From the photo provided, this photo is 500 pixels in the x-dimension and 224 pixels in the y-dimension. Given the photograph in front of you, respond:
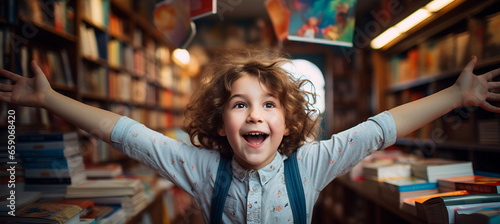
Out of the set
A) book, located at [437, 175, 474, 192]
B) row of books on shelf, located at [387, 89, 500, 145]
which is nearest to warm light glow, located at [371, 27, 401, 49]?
row of books on shelf, located at [387, 89, 500, 145]

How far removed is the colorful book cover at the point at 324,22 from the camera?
1200mm

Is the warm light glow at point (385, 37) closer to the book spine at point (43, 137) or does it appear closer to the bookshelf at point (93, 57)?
the bookshelf at point (93, 57)

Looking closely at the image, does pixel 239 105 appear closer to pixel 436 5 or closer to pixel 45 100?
pixel 45 100

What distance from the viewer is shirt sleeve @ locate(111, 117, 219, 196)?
948 mm

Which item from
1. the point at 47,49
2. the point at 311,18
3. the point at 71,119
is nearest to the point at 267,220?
the point at 71,119

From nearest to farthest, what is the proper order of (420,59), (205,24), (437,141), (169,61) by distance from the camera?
1. (437,141)
2. (420,59)
3. (169,61)
4. (205,24)

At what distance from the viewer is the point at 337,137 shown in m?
0.99

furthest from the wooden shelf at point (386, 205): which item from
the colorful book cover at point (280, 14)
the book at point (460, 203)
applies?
the colorful book cover at point (280, 14)

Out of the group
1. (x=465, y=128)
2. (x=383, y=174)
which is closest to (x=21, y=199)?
(x=383, y=174)

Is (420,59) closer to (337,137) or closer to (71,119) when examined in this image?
(337,137)

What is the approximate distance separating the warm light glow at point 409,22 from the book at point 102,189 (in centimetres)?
200

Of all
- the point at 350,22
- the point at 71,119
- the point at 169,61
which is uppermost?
the point at 169,61

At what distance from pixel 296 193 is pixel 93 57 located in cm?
206

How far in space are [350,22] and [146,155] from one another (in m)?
0.96
